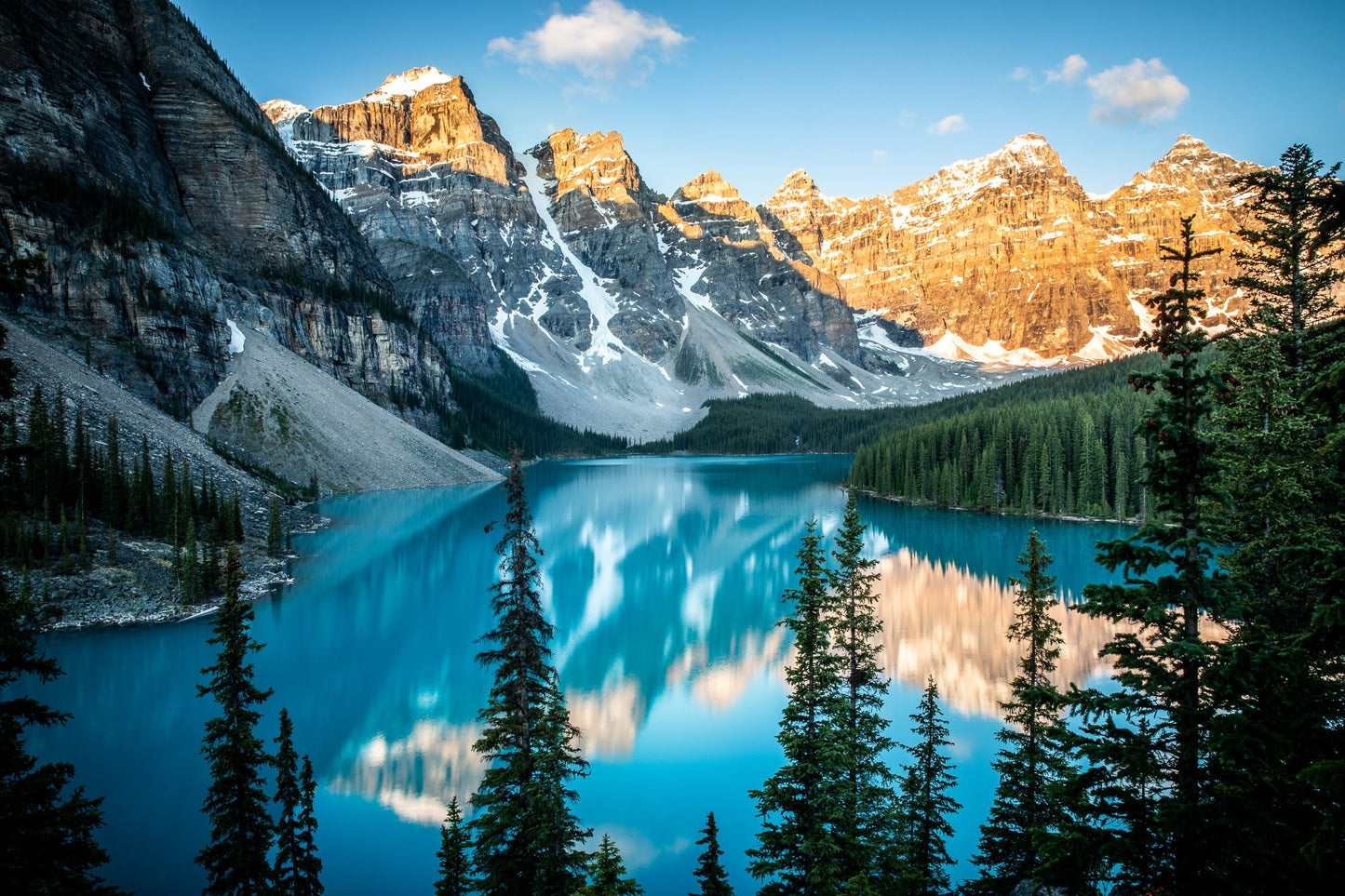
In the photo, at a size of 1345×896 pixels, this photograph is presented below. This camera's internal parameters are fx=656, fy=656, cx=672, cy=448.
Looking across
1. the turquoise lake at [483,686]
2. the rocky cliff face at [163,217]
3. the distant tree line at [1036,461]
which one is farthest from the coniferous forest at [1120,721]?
the rocky cliff face at [163,217]

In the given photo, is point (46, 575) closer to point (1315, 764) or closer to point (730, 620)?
point (730, 620)

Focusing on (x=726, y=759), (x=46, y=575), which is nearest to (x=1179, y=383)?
(x=726, y=759)

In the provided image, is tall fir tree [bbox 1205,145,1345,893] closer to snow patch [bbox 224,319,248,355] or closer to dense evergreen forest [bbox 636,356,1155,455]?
snow patch [bbox 224,319,248,355]

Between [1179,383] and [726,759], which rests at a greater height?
[1179,383]

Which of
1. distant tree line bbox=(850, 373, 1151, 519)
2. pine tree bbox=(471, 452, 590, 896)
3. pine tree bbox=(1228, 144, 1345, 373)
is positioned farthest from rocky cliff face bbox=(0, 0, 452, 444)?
distant tree line bbox=(850, 373, 1151, 519)

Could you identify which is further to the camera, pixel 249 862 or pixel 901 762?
pixel 901 762

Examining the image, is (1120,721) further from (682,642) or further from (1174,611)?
(1174,611)
